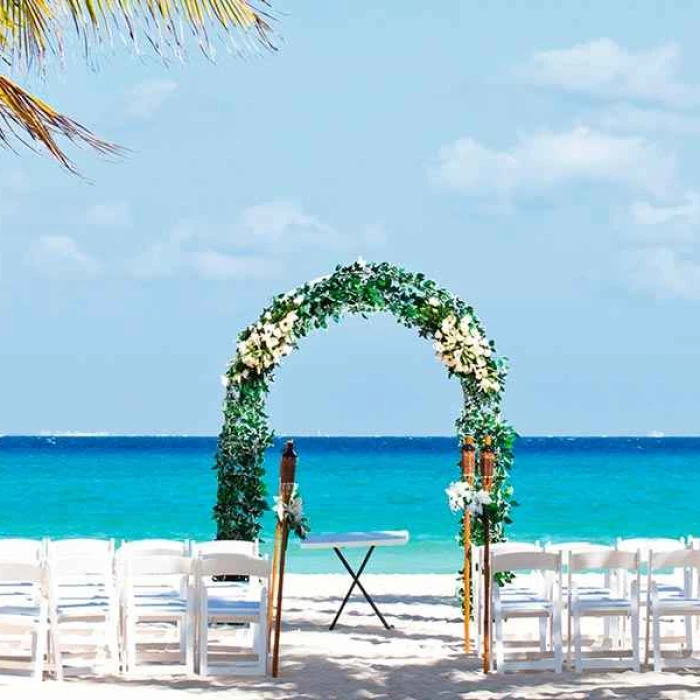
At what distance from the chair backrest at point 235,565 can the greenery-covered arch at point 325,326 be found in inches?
111

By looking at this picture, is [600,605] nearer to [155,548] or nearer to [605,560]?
[605,560]

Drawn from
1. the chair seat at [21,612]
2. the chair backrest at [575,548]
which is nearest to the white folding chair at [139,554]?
the chair seat at [21,612]

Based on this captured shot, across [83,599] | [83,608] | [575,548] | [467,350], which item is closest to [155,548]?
[83,599]

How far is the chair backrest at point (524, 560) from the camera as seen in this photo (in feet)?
31.3

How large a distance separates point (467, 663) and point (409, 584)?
234 inches

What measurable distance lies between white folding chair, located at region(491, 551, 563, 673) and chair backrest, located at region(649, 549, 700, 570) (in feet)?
1.90

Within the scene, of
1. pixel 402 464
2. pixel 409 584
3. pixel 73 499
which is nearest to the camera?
pixel 409 584

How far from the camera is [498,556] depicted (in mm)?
9500

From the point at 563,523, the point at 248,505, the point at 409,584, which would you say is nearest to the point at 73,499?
the point at 563,523

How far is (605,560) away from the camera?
9.82 m

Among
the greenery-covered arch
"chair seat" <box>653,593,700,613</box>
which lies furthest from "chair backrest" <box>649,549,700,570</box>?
the greenery-covered arch

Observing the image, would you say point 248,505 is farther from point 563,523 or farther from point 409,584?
point 563,523

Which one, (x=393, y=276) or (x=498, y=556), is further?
(x=393, y=276)

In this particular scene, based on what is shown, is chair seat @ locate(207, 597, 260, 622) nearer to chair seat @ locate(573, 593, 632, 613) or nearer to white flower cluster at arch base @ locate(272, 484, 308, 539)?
white flower cluster at arch base @ locate(272, 484, 308, 539)
